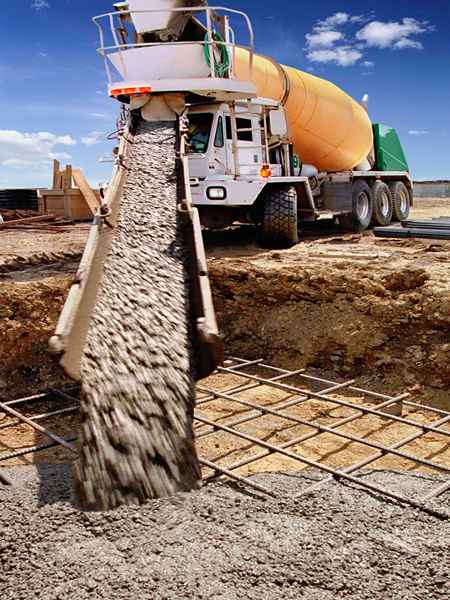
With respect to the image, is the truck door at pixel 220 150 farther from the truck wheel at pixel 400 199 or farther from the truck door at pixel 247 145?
the truck wheel at pixel 400 199

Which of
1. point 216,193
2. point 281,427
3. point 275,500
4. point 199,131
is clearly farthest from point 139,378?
point 199,131

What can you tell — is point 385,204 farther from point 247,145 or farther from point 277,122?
point 247,145

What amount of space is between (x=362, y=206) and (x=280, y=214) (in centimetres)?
404

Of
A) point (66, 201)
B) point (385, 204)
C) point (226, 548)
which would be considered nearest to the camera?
point (226, 548)

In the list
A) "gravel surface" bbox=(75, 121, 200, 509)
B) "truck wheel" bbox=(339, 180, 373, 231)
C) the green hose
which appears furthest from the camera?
"truck wheel" bbox=(339, 180, 373, 231)

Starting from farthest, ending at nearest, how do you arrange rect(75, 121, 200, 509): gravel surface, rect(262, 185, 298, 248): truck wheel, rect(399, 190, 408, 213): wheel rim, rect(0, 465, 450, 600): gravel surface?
rect(399, 190, 408, 213): wheel rim, rect(262, 185, 298, 248): truck wheel, rect(75, 121, 200, 509): gravel surface, rect(0, 465, 450, 600): gravel surface

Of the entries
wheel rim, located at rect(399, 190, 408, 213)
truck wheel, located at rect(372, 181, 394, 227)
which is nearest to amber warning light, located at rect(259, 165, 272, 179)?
truck wheel, located at rect(372, 181, 394, 227)

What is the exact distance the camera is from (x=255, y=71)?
963 cm

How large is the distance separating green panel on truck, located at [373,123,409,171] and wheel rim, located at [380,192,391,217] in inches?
30.9

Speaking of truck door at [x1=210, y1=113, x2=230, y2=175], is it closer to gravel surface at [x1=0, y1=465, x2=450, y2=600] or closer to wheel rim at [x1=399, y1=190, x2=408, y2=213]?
gravel surface at [x1=0, y1=465, x2=450, y2=600]

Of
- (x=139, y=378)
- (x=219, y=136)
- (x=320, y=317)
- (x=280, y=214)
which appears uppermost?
(x=219, y=136)

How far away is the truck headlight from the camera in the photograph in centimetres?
843

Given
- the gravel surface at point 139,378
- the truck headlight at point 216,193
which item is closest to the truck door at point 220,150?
the truck headlight at point 216,193

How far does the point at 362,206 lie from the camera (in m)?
12.4
